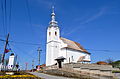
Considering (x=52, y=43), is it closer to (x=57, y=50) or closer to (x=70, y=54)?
(x=57, y=50)

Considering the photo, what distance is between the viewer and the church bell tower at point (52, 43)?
52750 mm

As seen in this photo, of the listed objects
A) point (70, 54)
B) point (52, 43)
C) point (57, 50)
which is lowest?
point (70, 54)

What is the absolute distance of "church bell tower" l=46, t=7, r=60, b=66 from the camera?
52.8 metres

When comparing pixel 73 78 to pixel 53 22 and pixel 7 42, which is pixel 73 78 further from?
pixel 53 22

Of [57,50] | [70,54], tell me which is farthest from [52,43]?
[70,54]

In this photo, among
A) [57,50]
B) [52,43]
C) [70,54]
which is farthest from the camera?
[57,50]

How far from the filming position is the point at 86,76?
25.8 meters

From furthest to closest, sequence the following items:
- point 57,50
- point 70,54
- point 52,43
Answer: point 57,50
point 52,43
point 70,54

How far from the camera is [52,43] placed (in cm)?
5462

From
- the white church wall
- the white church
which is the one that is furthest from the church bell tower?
the white church wall

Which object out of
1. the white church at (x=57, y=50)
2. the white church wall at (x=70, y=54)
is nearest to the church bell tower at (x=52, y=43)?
the white church at (x=57, y=50)

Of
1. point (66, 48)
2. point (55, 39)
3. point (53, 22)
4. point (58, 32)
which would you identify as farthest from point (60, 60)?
point (53, 22)

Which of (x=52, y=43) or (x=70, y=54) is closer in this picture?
(x=70, y=54)

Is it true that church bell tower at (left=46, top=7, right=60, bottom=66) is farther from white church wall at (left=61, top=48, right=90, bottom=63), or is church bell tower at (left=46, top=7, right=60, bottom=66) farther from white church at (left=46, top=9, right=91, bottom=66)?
white church wall at (left=61, top=48, right=90, bottom=63)
